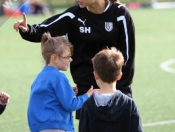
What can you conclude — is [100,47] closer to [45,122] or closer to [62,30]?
[62,30]

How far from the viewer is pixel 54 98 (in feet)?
16.7

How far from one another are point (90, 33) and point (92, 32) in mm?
22

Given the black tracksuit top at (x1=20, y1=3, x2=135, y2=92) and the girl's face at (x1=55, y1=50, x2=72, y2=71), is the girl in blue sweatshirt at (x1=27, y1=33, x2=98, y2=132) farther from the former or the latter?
the black tracksuit top at (x1=20, y1=3, x2=135, y2=92)

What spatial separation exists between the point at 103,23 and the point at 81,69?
516 mm

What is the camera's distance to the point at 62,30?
236 inches

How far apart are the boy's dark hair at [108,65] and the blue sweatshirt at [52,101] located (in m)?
0.54

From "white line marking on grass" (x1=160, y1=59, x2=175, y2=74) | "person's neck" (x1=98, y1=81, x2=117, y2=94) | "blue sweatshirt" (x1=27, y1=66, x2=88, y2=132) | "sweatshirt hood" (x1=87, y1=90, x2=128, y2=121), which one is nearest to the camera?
"sweatshirt hood" (x1=87, y1=90, x2=128, y2=121)

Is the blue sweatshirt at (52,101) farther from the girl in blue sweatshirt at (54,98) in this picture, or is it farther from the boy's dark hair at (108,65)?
the boy's dark hair at (108,65)

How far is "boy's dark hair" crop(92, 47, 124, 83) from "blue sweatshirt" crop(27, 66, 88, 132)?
0.54 m

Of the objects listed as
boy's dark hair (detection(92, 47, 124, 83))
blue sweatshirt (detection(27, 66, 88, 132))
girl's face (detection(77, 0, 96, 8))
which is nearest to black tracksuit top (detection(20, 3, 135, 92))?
girl's face (detection(77, 0, 96, 8))

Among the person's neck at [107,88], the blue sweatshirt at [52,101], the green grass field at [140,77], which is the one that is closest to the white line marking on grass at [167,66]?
the green grass field at [140,77]

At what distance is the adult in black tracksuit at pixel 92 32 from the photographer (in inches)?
230

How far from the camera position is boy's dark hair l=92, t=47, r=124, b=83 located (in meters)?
4.54

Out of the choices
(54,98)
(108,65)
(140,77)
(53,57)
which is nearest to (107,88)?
(108,65)
